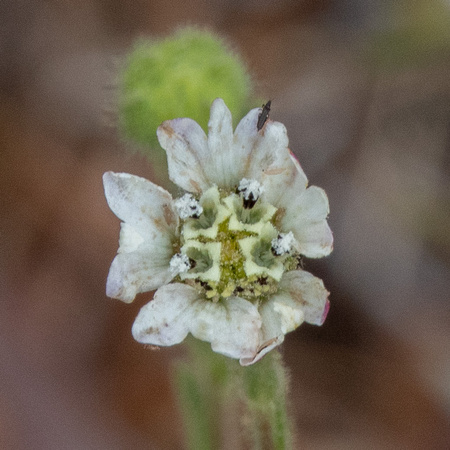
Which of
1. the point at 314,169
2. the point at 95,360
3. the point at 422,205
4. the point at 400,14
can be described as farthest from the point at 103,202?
the point at 400,14

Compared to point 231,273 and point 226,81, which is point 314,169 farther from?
point 231,273

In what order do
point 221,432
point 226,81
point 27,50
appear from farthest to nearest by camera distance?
point 27,50
point 221,432
point 226,81

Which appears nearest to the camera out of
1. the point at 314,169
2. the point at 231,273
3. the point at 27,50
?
the point at 231,273

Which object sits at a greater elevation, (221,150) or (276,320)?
(221,150)

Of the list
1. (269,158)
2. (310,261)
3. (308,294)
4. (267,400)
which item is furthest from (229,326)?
(310,261)

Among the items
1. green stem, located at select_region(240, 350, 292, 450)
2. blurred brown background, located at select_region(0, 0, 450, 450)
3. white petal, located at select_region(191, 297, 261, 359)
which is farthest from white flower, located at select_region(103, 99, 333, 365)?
blurred brown background, located at select_region(0, 0, 450, 450)

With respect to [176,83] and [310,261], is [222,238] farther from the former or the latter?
[310,261]

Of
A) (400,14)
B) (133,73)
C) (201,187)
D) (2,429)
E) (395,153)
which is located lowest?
(2,429)
